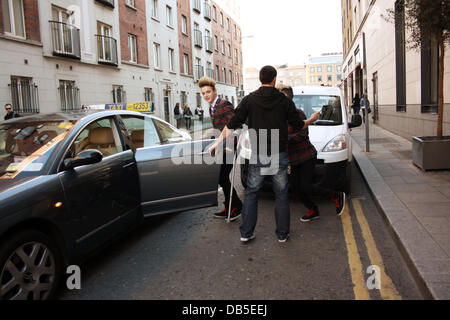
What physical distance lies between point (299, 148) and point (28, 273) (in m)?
3.26

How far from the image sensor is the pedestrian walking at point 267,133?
13.3 feet

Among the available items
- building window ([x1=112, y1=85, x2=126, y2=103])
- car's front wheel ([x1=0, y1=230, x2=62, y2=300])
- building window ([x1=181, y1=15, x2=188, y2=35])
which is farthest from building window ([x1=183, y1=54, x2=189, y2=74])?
car's front wheel ([x1=0, y1=230, x2=62, y2=300])

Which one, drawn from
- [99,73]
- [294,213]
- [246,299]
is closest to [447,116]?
[294,213]

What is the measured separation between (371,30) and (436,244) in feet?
65.0

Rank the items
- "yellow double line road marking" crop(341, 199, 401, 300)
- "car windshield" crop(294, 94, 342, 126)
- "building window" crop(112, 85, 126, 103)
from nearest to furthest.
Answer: "yellow double line road marking" crop(341, 199, 401, 300) < "car windshield" crop(294, 94, 342, 126) < "building window" crop(112, 85, 126, 103)

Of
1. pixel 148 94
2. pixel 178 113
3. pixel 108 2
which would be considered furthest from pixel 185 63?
pixel 108 2

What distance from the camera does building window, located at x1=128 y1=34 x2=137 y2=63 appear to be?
73.5 ft

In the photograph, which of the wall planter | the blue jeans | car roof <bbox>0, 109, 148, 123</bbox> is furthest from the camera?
the wall planter

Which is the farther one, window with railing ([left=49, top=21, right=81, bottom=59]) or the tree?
window with railing ([left=49, top=21, right=81, bottom=59])

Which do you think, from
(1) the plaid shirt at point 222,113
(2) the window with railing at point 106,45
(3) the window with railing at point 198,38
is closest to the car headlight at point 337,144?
(1) the plaid shirt at point 222,113

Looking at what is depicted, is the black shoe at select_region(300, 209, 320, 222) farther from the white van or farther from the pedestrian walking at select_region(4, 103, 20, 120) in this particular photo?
the pedestrian walking at select_region(4, 103, 20, 120)

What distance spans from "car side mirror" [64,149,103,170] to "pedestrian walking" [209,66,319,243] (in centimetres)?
142
